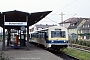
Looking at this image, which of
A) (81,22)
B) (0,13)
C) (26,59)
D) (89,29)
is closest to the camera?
(26,59)

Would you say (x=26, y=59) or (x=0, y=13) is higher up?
(x=0, y=13)

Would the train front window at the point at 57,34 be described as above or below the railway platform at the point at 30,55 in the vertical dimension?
above

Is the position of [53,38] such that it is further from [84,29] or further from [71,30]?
[71,30]

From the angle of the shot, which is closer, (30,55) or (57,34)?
(30,55)

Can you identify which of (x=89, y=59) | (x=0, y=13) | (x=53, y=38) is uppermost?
(x=0, y=13)

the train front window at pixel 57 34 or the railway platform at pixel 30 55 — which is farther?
the train front window at pixel 57 34

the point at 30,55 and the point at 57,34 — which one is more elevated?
the point at 57,34

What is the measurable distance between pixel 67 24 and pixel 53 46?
76.1 metres

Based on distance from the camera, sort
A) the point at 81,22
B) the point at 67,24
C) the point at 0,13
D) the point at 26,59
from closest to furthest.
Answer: the point at 26,59, the point at 0,13, the point at 81,22, the point at 67,24

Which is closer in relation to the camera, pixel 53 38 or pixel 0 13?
pixel 0 13

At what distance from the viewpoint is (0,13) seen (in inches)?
779

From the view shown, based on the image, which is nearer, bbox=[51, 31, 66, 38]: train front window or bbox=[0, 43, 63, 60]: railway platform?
bbox=[0, 43, 63, 60]: railway platform

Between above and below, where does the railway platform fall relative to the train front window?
below

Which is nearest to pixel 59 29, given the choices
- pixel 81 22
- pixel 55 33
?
pixel 55 33
